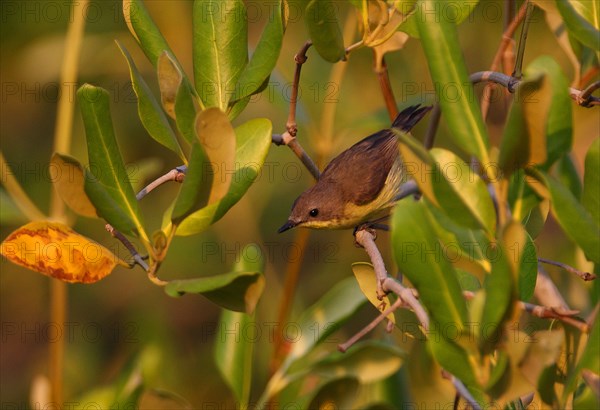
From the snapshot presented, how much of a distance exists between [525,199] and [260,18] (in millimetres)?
3534

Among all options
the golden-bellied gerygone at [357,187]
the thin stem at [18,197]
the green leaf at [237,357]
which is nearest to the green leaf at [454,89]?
the green leaf at [237,357]

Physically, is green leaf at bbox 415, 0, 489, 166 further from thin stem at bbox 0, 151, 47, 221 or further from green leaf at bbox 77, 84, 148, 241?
thin stem at bbox 0, 151, 47, 221

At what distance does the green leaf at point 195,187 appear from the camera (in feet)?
5.45

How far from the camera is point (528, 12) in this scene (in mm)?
2303

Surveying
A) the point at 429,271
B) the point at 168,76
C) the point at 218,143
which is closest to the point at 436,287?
the point at 429,271

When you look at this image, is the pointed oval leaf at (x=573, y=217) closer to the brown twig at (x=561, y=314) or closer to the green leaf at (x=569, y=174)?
the brown twig at (x=561, y=314)

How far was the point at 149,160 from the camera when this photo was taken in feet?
13.9

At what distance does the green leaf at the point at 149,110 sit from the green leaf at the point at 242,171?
173 mm

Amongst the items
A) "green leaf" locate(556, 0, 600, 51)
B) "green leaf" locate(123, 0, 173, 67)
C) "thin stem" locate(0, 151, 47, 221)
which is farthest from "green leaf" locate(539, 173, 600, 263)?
"thin stem" locate(0, 151, 47, 221)

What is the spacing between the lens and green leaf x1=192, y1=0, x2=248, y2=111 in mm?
2047

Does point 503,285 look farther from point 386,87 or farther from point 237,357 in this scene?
point 386,87

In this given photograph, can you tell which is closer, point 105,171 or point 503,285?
point 503,285

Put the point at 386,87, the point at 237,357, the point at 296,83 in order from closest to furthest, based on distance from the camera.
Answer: the point at 296,83
the point at 237,357
the point at 386,87

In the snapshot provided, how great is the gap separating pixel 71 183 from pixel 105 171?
17cm
